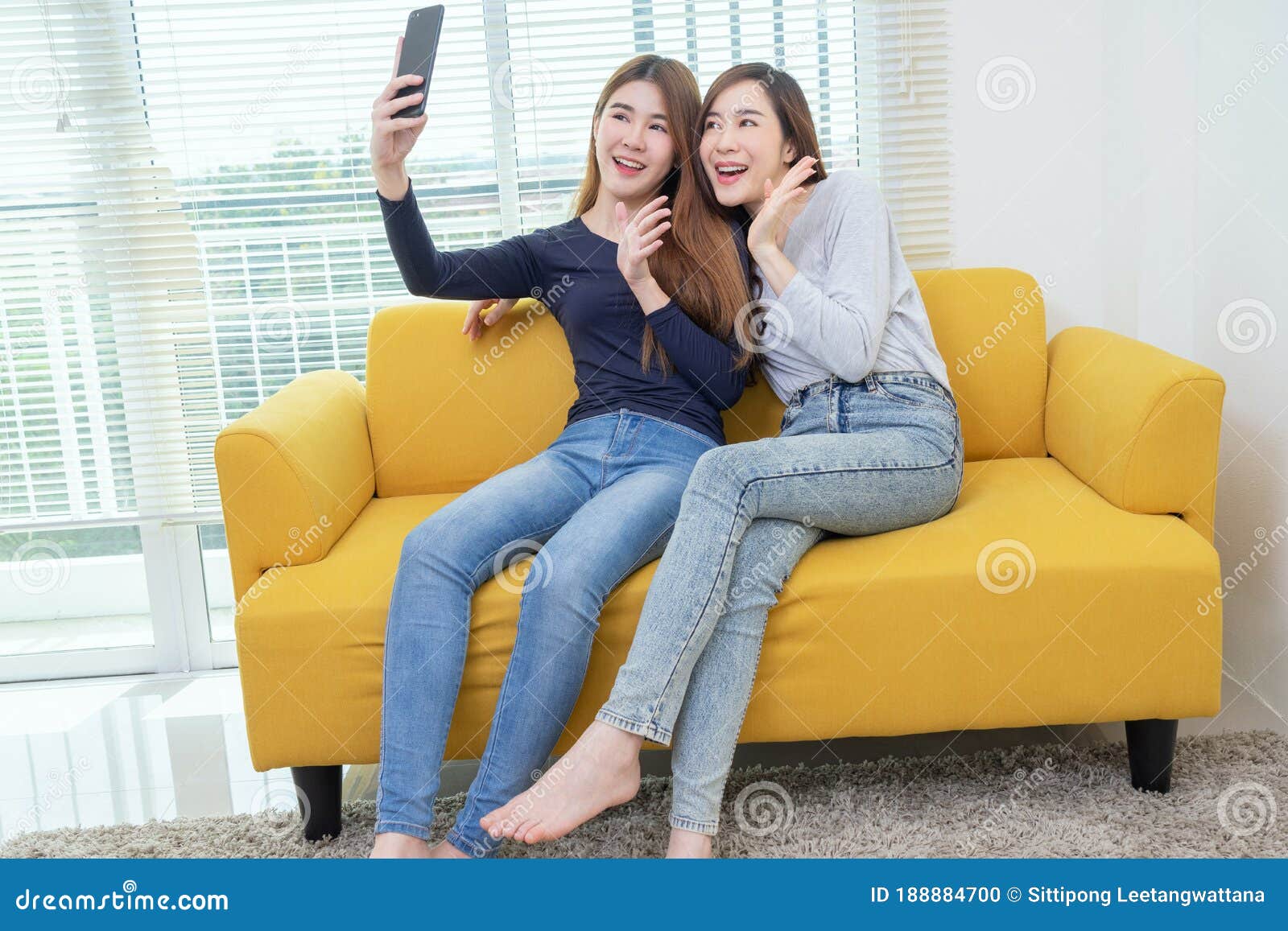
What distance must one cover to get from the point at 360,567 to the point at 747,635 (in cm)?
63

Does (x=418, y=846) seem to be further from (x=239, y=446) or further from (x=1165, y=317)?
(x=1165, y=317)

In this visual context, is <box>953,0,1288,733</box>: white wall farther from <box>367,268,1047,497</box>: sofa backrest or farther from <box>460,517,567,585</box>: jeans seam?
<box>460,517,567,585</box>: jeans seam

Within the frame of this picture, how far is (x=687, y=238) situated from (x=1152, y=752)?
1150mm

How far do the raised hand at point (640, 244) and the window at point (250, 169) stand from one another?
766 mm

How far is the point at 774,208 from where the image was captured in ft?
5.51

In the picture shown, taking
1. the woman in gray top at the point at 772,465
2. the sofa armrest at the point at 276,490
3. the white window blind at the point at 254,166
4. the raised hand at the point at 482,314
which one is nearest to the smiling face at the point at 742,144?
the woman in gray top at the point at 772,465

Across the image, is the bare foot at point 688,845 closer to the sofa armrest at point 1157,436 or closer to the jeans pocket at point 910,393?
the jeans pocket at point 910,393

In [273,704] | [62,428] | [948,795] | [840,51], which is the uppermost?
[840,51]

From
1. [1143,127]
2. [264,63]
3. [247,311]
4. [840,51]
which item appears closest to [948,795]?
[1143,127]

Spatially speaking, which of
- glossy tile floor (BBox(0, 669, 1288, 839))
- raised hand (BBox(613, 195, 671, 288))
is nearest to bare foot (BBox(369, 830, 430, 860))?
glossy tile floor (BBox(0, 669, 1288, 839))

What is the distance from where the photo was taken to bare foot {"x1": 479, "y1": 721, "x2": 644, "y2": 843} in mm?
1368

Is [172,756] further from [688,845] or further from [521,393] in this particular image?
[688,845]

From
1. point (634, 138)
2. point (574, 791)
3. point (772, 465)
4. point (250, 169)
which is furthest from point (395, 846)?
point (250, 169)

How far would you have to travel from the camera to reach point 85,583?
8.75ft
